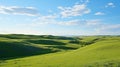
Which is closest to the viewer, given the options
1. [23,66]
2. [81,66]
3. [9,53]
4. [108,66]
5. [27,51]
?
[108,66]

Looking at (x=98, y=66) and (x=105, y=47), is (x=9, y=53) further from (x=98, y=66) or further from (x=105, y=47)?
(x=98, y=66)

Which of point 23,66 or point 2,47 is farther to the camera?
point 2,47

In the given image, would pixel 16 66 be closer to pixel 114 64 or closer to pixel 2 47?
pixel 114 64

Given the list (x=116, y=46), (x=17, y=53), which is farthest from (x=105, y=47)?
(x=17, y=53)

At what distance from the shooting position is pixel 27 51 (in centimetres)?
9119

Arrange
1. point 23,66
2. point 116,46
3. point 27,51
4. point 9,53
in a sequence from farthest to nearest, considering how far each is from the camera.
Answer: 1. point 27,51
2. point 9,53
3. point 116,46
4. point 23,66

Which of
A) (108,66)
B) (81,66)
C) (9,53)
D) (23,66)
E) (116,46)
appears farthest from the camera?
(9,53)

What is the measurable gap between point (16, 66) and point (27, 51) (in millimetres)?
45831

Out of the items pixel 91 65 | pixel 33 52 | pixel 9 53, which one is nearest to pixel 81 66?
pixel 91 65

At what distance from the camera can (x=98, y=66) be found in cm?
3469

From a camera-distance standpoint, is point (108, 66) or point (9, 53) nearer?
point (108, 66)

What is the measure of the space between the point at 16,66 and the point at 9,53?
→ 3842 cm

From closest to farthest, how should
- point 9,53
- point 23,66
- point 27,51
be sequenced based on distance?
1. point 23,66
2. point 9,53
3. point 27,51

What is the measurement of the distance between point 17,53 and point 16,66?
40.3 metres
